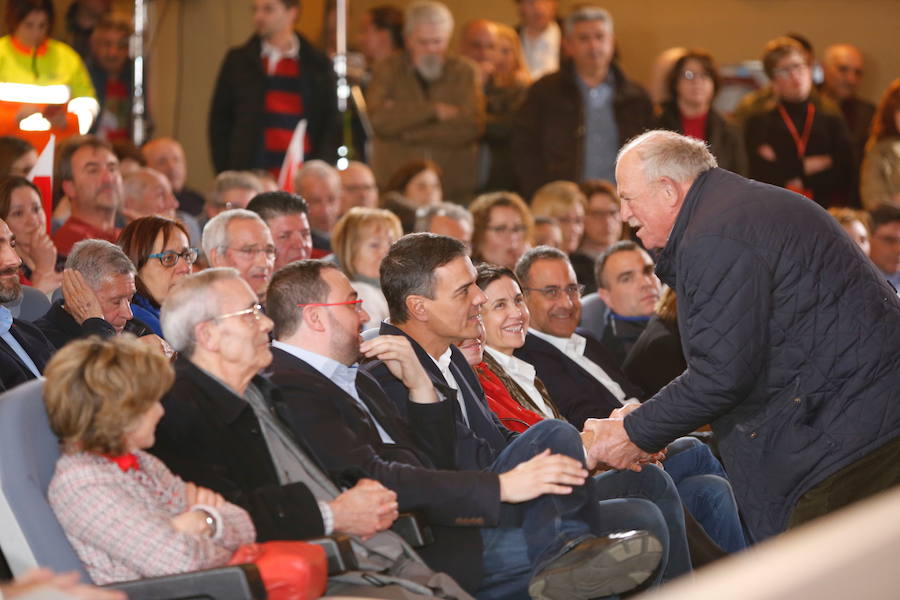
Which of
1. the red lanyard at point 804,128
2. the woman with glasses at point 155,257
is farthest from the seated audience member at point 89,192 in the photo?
the red lanyard at point 804,128

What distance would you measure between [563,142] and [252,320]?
5010mm

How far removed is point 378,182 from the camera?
845 cm

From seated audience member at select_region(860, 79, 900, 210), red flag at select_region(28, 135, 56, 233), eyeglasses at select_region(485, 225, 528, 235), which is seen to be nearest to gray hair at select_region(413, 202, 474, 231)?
→ eyeglasses at select_region(485, 225, 528, 235)

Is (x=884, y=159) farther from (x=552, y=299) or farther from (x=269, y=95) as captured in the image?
(x=552, y=299)

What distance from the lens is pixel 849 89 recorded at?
30.9 ft

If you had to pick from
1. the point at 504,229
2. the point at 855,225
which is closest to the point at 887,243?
the point at 855,225

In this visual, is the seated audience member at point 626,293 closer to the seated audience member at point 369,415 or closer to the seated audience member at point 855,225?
the seated audience member at point 855,225

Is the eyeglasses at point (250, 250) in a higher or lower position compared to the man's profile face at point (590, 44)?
lower

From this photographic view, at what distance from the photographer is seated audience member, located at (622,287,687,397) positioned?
16.9 ft

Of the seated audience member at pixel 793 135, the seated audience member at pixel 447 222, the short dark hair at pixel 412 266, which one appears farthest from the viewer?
the seated audience member at pixel 793 135

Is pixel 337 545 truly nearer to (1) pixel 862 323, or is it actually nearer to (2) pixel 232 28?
(1) pixel 862 323

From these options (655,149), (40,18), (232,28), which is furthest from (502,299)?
(232,28)

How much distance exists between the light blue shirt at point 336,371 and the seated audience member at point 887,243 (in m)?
4.35

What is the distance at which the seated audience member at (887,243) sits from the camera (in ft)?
23.6
